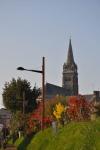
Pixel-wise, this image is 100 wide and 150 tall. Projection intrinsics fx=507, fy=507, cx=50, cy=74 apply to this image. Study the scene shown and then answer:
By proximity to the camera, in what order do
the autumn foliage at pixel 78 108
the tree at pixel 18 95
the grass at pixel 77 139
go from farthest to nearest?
the tree at pixel 18 95, the autumn foliage at pixel 78 108, the grass at pixel 77 139

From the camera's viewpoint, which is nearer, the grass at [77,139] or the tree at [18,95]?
the grass at [77,139]

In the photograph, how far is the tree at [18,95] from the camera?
7619 centimetres

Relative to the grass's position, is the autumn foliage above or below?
above

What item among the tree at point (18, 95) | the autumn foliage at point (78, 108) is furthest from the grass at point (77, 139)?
the tree at point (18, 95)

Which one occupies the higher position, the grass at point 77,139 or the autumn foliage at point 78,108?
the autumn foliage at point 78,108

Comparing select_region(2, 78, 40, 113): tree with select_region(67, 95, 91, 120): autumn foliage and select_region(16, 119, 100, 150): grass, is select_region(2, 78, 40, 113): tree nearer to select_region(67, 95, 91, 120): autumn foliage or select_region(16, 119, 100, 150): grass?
select_region(67, 95, 91, 120): autumn foliage

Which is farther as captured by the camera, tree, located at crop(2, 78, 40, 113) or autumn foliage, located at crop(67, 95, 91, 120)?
tree, located at crop(2, 78, 40, 113)

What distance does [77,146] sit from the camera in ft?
62.1

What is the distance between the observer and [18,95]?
77.4 m

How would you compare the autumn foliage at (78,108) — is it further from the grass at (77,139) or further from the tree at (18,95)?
the grass at (77,139)

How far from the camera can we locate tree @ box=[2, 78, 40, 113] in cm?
7619

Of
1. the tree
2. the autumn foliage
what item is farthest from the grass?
the tree

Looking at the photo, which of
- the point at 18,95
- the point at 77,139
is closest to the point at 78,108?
the point at 18,95

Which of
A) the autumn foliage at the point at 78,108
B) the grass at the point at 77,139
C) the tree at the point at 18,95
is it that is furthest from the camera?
the tree at the point at 18,95
